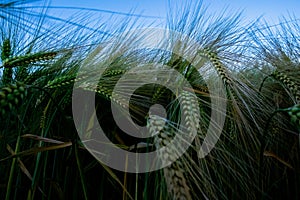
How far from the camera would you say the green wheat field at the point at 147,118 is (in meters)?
0.68

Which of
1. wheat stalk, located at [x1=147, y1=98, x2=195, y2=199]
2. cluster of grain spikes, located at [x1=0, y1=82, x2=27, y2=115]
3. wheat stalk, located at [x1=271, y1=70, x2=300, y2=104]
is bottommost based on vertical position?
wheat stalk, located at [x1=147, y1=98, x2=195, y2=199]

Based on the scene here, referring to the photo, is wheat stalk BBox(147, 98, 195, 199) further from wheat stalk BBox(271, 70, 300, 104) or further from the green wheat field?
wheat stalk BBox(271, 70, 300, 104)

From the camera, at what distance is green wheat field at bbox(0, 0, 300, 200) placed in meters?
0.68

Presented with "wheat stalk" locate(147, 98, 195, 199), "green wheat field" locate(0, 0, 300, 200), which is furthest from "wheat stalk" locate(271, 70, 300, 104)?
"wheat stalk" locate(147, 98, 195, 199)

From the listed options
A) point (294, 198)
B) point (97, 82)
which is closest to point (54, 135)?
point (97, 82)

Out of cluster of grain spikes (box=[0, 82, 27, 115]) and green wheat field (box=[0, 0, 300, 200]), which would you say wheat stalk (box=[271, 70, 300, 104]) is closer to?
green wheat field (box=[0, 0, 300, 200])

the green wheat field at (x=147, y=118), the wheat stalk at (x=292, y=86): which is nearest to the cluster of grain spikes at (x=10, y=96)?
the green wheat field at (x=147, y=118)

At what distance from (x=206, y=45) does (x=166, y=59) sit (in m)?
0.12

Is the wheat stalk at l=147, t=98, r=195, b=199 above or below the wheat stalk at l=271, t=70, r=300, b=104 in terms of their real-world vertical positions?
below

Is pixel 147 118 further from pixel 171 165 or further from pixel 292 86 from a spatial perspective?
pixel 292 86

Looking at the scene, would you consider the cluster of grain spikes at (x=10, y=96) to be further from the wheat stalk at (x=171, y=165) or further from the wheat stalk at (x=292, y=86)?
the wheat stalk at (x=292, y=86)

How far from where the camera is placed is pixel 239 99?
88cm

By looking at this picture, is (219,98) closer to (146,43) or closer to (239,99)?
(239,99)

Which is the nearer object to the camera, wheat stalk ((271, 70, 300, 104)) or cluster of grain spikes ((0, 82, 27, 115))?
cluster of grain spikes ((0, 82, 27, 115))
